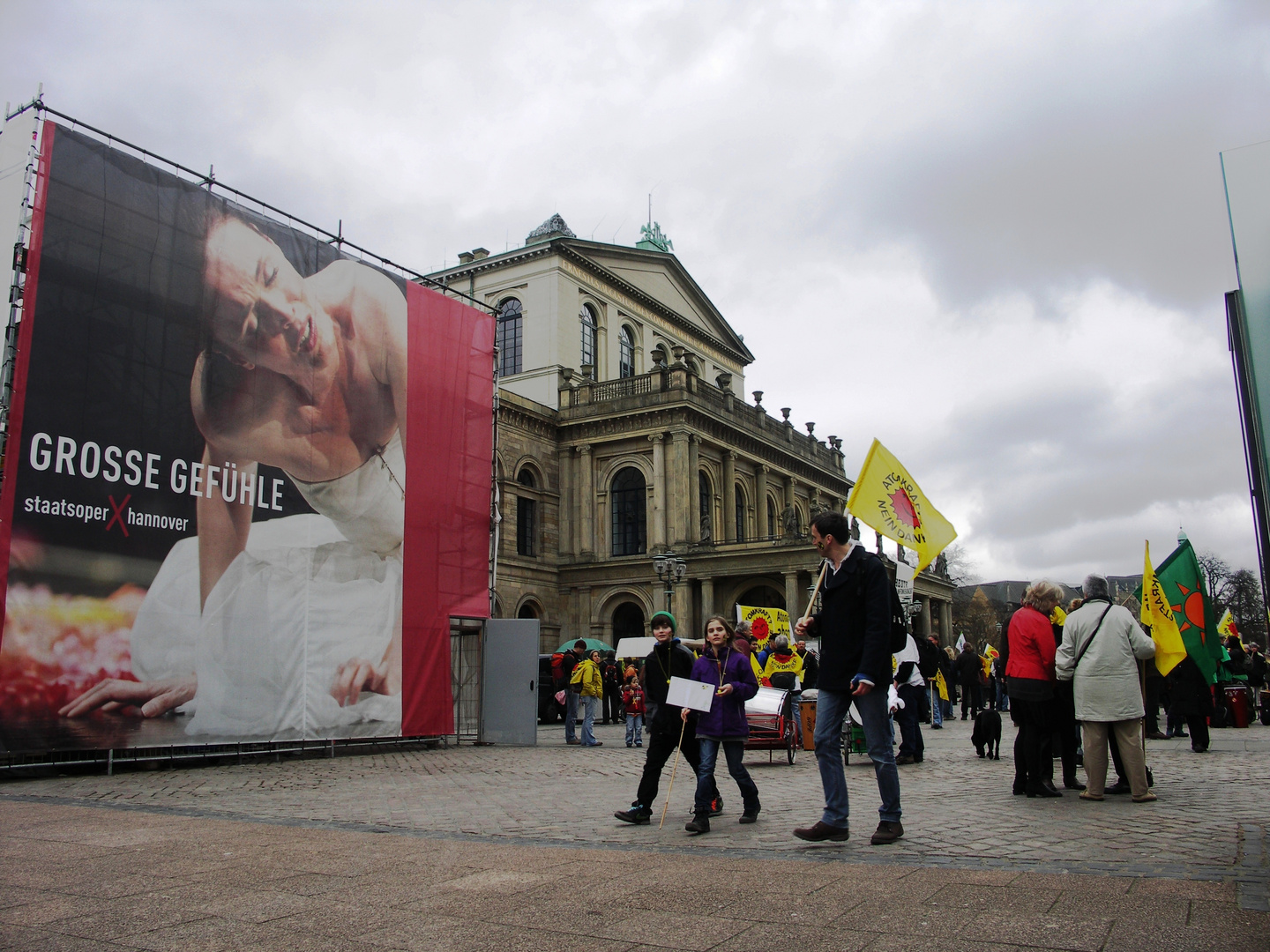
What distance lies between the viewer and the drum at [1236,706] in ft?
61.6

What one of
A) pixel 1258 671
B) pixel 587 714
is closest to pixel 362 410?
pixel 587 714

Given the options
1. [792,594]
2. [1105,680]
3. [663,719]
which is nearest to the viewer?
[663,719]

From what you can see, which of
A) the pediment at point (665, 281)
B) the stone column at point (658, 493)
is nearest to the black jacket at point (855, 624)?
the stone column at point (658, 493)

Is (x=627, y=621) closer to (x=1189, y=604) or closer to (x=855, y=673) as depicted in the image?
(x=1189, y=604)

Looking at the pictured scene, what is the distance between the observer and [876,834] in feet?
19.0

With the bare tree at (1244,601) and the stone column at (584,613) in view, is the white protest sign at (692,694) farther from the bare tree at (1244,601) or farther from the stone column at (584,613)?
the bare tree at (1244,601)

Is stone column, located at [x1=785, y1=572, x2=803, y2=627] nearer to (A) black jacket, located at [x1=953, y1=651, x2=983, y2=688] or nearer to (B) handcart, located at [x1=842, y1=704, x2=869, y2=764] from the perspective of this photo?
(A) black jacket, located at [x1=953, y1=651, x2=983, y2=688]

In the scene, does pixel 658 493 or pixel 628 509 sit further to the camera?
pixel 628 509

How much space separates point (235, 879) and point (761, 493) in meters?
41.7

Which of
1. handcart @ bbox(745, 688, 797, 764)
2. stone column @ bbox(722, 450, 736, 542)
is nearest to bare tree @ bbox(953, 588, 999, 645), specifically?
stone column @ bbox(722, 450, 736, 542)

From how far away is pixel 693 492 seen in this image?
40250 mm

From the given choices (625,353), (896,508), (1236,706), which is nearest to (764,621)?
(1236,706)

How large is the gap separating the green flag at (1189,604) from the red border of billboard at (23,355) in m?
13.0

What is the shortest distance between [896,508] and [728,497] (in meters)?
31.1
